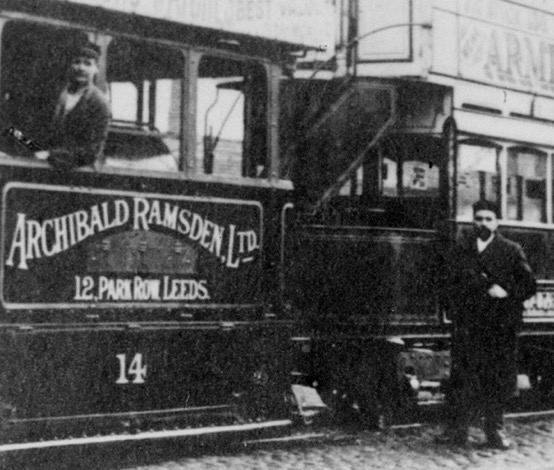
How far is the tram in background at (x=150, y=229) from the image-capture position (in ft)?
24.2

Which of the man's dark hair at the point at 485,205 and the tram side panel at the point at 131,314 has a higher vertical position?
the man's dark hair at the point at 485,205

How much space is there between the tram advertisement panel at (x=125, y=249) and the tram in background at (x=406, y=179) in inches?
48.8

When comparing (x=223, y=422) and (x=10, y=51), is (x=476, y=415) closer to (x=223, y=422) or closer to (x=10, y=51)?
(x=223, y=422)

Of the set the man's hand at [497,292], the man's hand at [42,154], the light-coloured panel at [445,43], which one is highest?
the light-coloured panel at [445,43]

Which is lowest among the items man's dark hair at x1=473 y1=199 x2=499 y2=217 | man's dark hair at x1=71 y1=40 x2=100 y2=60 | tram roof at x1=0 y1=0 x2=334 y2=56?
man's dark hair at x1=473 y1=199 x2=499 y2=217

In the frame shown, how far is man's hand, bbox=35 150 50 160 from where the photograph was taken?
743cm

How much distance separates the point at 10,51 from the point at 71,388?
6.69 ft

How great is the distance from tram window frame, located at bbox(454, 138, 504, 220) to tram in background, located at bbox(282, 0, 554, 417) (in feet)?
0.04

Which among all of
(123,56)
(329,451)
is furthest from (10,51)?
(329,451)

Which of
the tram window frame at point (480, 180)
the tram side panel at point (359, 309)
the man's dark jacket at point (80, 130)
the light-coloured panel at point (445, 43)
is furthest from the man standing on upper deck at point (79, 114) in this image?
the tram window frame at point (480, 180)

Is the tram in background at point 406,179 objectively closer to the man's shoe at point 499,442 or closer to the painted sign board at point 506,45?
the painted sign board at point 506,45

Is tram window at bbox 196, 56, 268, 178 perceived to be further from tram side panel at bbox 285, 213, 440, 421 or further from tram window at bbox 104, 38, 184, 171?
tram side panel at bbox 285, 213, 440, 421

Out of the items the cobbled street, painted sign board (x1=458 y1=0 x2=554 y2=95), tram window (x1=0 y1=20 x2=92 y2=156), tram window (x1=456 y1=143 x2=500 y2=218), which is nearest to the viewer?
tram window (x1=0 y1=20 x2=92 y2=156)

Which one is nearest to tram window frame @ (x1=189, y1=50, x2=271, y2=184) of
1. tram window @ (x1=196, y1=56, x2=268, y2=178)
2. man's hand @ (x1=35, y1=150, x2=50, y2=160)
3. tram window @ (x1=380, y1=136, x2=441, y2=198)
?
tram window @ (x1=196, y1=56, x2=268, y2=178)
